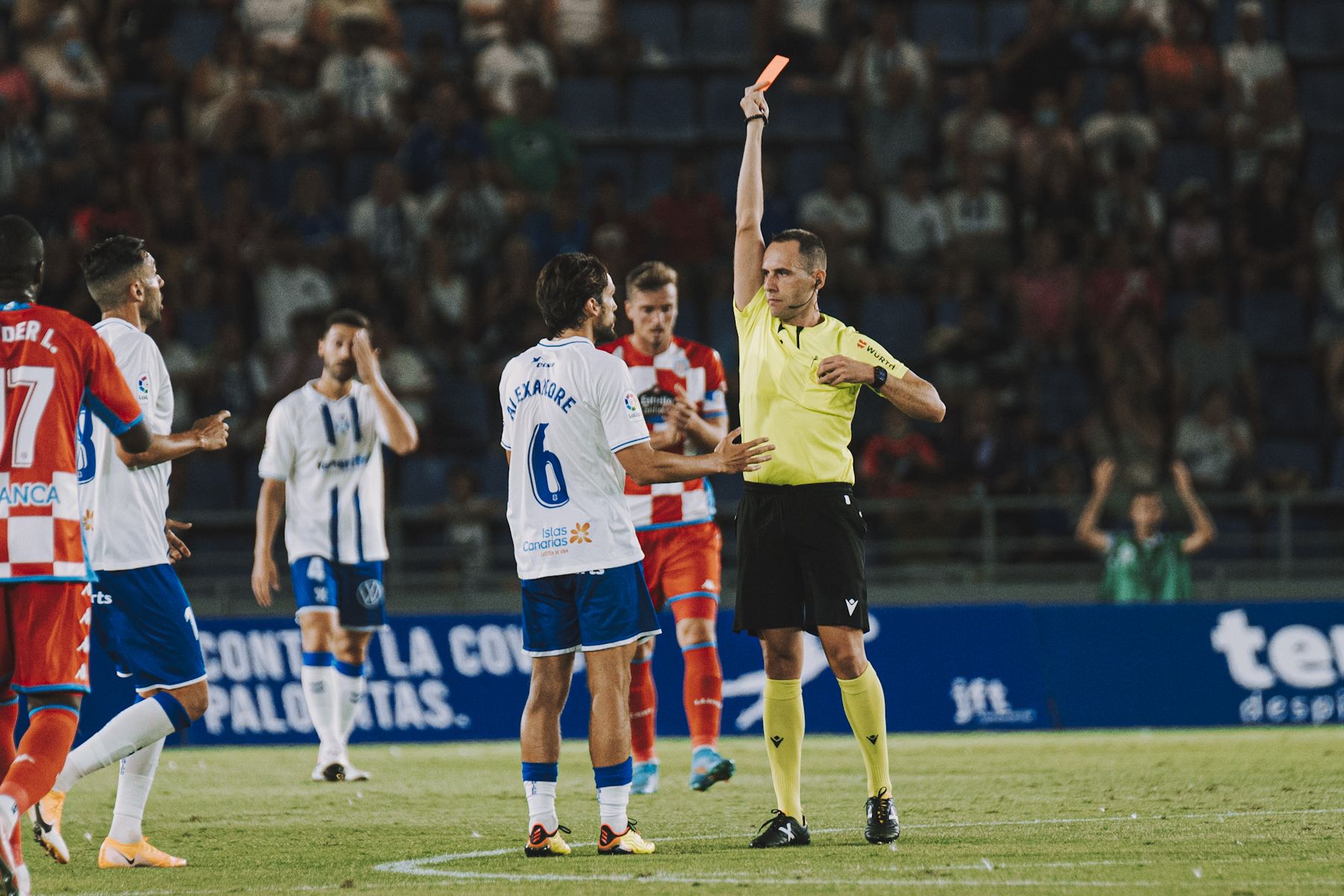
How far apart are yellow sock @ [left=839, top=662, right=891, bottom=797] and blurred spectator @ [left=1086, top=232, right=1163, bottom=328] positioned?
10.6 meters

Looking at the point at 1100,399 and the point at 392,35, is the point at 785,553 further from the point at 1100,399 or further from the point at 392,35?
the point at 392,35

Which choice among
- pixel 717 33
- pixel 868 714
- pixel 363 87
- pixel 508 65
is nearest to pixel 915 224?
pixel 717 33

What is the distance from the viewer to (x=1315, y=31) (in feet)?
66.5

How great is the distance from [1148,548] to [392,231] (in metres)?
7.89

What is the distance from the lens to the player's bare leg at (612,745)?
705cm

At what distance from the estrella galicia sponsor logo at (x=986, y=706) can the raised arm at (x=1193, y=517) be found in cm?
199

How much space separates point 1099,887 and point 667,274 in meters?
4.71

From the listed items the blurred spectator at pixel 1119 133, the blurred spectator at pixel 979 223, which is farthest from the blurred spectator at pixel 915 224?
the blurred spectator at pixel 1119 133

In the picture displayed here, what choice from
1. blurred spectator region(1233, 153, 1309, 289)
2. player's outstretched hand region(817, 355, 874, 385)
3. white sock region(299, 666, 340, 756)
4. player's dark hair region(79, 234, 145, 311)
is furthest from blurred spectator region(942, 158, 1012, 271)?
player's dark hair region(79, 234, 145, 311)

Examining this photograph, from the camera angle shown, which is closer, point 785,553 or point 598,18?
point 785,553

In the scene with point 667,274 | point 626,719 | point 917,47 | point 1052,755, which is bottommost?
point 1052,755

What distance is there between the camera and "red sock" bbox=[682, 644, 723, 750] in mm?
9844

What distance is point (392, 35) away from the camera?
63.2ft

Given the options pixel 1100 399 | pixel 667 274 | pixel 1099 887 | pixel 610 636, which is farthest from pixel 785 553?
pixel 1100 399
